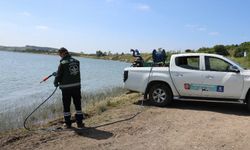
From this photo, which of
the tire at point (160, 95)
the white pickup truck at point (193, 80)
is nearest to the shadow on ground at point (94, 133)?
the tire at point (160, 95)

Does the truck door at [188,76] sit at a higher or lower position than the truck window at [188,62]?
lower

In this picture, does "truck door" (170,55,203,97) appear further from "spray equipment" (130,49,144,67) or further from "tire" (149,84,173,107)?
"spray equipment" (130,49,144,67)

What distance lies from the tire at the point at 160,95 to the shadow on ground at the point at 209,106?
10.2 inches

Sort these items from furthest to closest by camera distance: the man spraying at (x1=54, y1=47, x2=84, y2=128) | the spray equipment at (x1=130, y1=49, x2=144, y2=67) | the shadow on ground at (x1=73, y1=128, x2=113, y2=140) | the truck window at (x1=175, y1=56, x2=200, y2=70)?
the spray equipment at (x1=130, y1=49, x2=144, y2=67)
the truck window at (x1=175, y1=56, x2=200, y2=70)
the man spraying at (x1=54, y1=47, x2=84, y2=128)
the shadow on ground at (x1=73, y1=128, x2=113, y2=140)

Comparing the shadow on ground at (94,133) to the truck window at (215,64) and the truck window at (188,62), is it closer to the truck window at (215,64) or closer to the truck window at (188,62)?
the truck window at (188,62)

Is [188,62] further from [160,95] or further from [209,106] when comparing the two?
[209,106]

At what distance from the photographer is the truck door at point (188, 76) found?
12.9 meters

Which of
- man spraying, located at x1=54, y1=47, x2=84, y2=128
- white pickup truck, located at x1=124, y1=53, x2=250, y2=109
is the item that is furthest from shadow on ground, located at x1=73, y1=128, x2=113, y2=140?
white pickup truck, located at x1=124, y1=53, x2=250, y2=109

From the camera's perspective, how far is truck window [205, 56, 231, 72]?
12766mm

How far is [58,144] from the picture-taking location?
892cm

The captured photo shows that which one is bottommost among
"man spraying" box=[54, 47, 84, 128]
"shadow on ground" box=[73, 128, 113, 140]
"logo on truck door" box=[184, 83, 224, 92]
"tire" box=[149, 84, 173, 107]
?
"shadow on ground" box=[73, 128, 113, 140]

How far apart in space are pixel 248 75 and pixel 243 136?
11.1 feet

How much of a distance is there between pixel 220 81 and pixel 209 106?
1336 millimetres

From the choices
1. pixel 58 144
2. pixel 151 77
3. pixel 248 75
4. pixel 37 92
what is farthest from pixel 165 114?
pixel 37 92
